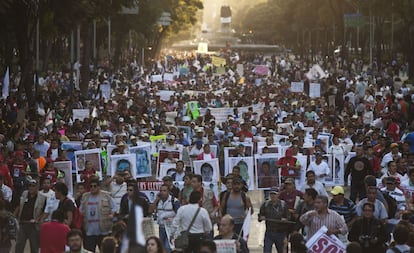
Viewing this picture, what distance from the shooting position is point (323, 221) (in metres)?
12.9

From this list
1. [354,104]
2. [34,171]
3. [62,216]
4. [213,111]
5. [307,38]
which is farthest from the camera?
[307,38]

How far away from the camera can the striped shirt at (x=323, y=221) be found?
12742 millimetres

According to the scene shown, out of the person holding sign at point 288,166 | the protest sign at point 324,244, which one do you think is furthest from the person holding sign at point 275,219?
the person holding sign at point 288,166

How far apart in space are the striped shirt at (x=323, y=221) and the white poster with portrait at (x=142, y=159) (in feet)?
28.9

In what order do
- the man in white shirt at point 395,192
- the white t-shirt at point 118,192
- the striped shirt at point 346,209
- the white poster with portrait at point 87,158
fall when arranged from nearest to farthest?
the striped shirt at point 346,209
the man in white shirt at point 395,192
the white t-shirt at point 118,192
the white poster with portrait at point 87,158

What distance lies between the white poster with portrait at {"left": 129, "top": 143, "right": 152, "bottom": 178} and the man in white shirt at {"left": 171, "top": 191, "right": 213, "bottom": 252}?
8499 millimetres

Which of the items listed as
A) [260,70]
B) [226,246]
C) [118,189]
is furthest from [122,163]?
[260,70]

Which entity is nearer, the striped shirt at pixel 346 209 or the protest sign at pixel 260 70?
the striped shirt at pixel 346 209

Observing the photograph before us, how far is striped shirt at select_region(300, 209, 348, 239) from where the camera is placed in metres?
12.7

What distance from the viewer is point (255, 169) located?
66.3 feet

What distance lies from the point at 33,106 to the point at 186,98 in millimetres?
5794

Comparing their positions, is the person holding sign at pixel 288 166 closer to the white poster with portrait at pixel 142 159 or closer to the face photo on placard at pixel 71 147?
the white poster with portrait at pixel 142 159

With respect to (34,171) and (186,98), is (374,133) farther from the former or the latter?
(186,98)

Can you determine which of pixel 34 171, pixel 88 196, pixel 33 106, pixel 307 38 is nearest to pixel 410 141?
pixel 34 171
